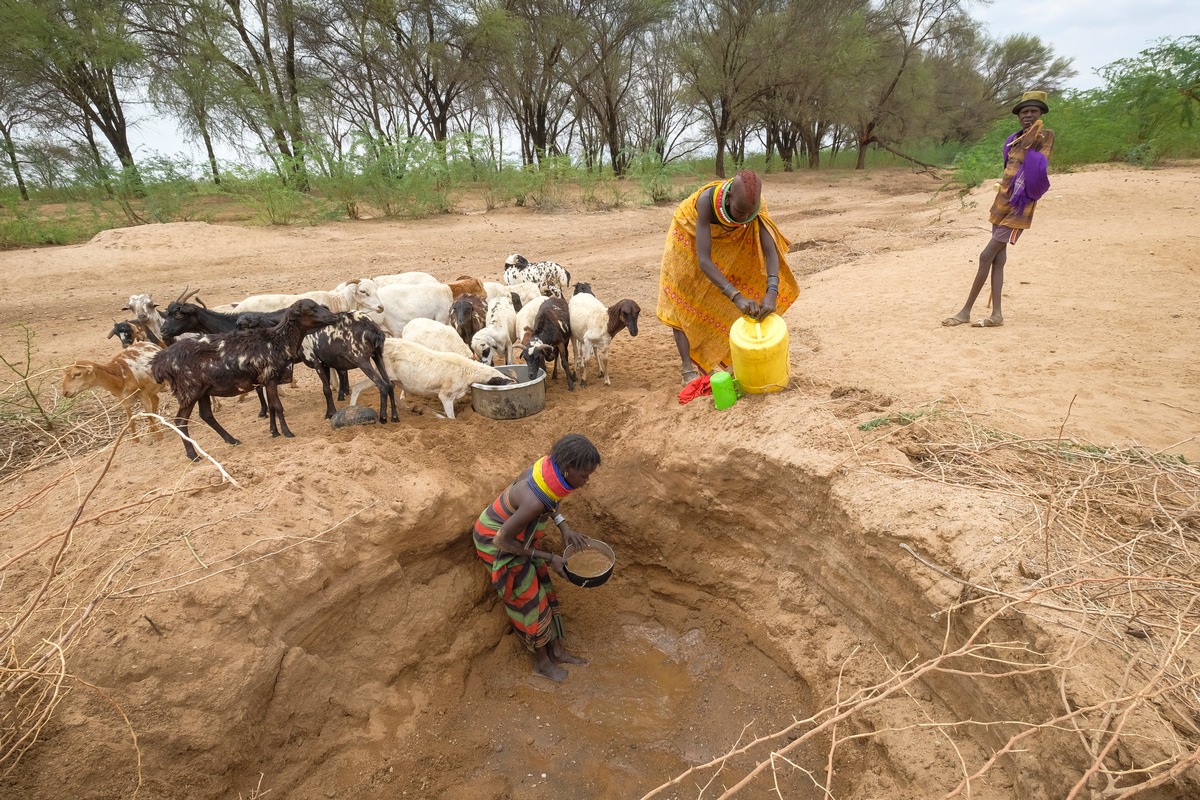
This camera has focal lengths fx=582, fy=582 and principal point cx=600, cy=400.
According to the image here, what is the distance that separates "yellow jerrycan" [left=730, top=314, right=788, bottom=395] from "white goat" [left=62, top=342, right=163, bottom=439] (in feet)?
15.7

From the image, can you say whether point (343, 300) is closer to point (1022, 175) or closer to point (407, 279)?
point (407, 279)

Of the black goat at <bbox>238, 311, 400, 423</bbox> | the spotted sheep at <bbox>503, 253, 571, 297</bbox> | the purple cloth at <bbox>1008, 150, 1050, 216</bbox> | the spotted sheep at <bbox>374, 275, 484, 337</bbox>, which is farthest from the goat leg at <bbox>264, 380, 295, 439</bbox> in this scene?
the purple cloth at <bbox>1008, 150, 1050, 216</bbox>

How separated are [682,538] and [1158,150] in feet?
65.7

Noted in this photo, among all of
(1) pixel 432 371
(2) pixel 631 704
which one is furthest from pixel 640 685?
(1) pixel 432 371

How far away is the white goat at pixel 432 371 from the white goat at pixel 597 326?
3.79 feet

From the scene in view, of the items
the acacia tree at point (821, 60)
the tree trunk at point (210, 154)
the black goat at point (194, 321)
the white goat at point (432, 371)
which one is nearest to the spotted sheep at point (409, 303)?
the black goat at point (194, 321)

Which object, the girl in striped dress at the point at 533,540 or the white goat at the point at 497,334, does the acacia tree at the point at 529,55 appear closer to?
the white goat at the point at 497,334

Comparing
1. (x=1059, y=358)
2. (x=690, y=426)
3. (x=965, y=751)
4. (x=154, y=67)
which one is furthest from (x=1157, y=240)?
(x=154, y=67)

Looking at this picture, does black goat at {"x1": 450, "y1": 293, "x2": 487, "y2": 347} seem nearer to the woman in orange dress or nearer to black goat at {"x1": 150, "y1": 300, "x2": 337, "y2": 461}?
black goat at {"x1": 150, "y1": 300, "x2": 337, "y2": 461}

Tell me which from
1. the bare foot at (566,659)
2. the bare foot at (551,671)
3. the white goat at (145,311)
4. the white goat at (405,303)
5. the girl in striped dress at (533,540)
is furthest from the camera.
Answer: the white goat at (405,303)

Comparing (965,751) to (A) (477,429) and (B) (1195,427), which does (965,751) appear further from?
(A) (477,429)

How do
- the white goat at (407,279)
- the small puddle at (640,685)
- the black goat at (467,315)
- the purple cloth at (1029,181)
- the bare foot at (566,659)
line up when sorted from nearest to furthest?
1. the small puddle at (640,685)
2. the bare foot at (566,659)
3. the purple cloth at (1029,181)
4. the black goat at (467,315)
5. the white goat at (407,279)

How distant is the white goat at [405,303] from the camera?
6910mm

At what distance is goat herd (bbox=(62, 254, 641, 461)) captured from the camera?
444 cm
